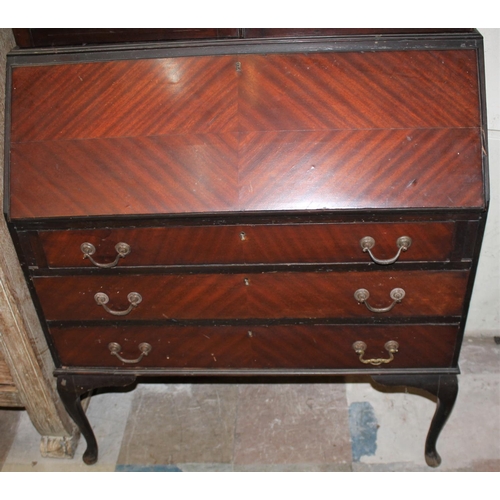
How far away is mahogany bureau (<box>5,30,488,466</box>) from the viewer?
1.56 meters

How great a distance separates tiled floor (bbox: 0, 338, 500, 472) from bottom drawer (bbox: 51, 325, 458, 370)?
0.50 m

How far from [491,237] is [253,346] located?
1.20 metres

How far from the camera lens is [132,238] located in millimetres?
1629

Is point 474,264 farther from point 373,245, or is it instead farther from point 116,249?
point 116,249

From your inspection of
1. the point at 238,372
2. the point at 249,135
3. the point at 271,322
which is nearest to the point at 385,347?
the point at 271,322

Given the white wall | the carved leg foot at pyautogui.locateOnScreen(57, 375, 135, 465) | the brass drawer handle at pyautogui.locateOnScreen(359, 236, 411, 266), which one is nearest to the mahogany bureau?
the brass drawer handle at pyautogui.locateOnScreen(359, 236, 411, 266)

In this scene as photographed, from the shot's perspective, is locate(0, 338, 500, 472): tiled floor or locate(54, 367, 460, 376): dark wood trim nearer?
locate(54, 367, 460, 376): dark wood trim

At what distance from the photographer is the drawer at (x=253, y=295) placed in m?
1.65

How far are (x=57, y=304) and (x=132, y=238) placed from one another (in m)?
0.36

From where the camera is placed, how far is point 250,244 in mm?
1614

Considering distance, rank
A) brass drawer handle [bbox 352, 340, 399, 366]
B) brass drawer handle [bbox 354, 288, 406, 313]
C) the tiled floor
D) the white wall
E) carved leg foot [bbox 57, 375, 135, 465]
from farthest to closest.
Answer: the tiled floor, the white wall, carved leg foot [bbox 57, 375, 135, 465], brass drawer handle [bbox 352, 340, 399, 366], brass drawer handle [bbox 354, 288, 406, 313]

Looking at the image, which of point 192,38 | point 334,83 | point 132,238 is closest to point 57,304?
point 132,238

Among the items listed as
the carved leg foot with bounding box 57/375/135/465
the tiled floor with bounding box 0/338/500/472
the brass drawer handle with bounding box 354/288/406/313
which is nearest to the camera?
the brass drawer handle with bounding box 354/288/406/313

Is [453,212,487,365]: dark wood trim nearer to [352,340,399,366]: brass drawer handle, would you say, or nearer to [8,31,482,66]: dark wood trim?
[352,340,399,366]: brass drawer handle
